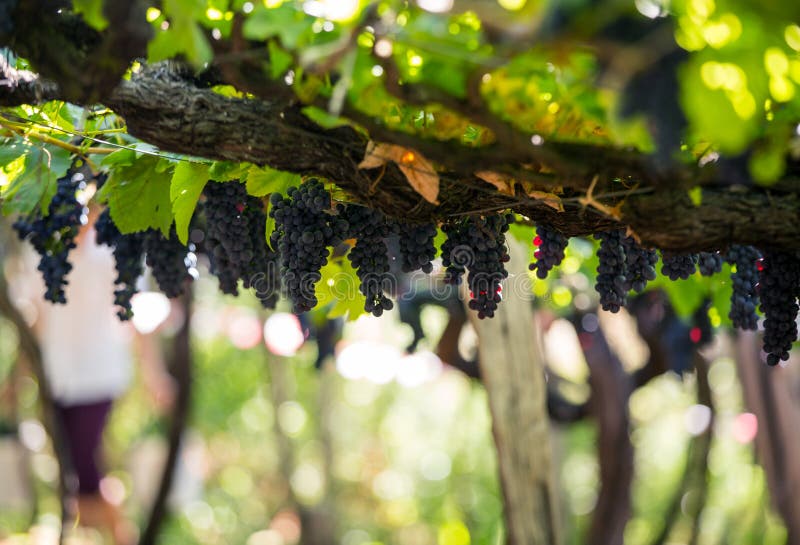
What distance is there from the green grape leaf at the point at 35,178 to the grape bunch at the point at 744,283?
116 cm

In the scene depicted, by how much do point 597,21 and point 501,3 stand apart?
0.10 metres

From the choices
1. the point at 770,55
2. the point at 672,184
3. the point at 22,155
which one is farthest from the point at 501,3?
the point at 22,155

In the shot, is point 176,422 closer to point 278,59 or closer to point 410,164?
point 410,164

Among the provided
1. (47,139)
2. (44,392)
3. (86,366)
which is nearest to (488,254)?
(47,139)

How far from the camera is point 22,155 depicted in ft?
5.07

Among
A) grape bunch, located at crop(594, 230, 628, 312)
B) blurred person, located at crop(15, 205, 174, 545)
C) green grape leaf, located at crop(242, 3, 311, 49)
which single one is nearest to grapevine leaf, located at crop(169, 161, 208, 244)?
green grape leaf, located at crop(242, 3, 311, 49)

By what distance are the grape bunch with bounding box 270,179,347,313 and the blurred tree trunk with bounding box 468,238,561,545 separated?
3.72ft

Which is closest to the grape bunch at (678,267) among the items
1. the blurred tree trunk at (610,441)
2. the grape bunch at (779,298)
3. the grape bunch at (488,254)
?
the grape bunch at (779,298)

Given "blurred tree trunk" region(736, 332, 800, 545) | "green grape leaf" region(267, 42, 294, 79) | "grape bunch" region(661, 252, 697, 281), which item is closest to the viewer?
"green grape leaf" region(267, 42, 294, 79)

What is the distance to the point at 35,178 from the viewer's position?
1563 mm

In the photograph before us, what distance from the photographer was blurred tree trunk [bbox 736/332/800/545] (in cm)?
372

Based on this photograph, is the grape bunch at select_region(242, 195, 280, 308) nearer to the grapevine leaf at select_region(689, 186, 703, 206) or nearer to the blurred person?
the grapevine leaf at select_region(689, 186, 703, 206)

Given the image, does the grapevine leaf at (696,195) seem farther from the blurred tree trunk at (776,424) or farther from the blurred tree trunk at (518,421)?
the blurred tree trunk at (776,424)

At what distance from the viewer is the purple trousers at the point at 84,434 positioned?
4.41 metres
